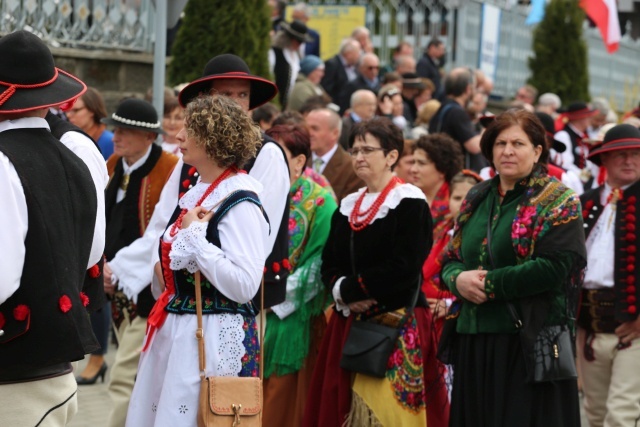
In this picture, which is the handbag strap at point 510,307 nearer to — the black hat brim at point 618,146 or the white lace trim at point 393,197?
the white lace trim at point 393,197

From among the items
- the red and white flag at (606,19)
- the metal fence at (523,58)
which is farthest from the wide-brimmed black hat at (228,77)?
the red and white flag at (606,19)

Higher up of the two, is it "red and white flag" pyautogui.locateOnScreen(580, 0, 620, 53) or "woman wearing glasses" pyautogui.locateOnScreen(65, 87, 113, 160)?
"red and white flag" pyautogui.locateOnScreen(580, 0, 620, 53)

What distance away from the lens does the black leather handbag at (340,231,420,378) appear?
244 inches

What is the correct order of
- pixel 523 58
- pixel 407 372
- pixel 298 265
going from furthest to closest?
pixel 523 58, pixel 298 265, pixel 407 372

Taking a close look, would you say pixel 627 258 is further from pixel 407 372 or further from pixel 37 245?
pixel 37 245

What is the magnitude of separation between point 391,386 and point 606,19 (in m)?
15.2

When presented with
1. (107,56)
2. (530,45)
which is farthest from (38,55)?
(530,45)

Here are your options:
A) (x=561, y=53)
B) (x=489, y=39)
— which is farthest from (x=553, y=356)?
(x=561, y=53)

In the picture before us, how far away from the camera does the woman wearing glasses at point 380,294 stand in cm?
625

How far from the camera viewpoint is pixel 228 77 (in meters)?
5.98

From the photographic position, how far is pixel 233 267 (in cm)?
476

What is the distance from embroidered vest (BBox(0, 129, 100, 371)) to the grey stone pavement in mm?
3829

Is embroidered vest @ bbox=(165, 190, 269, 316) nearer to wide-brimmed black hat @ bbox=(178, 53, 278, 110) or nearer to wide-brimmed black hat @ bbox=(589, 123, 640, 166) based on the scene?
wide-brimmed black hat @ bbox=(178, 53, 278, 110)

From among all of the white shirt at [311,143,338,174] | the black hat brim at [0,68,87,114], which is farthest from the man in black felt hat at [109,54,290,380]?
the white shirt at [311,143,338,174]
